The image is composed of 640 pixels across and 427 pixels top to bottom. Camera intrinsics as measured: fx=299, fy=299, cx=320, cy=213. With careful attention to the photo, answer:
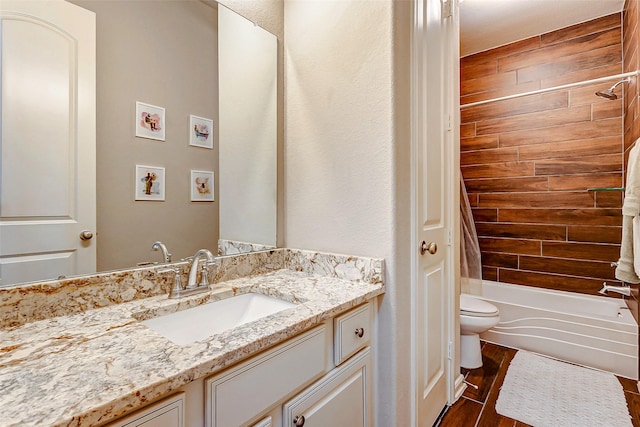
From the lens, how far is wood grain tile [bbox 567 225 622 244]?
7.48 ft

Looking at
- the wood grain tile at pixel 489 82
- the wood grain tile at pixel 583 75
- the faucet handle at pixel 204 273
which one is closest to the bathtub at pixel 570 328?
the wood grain tile at pixel 583 75

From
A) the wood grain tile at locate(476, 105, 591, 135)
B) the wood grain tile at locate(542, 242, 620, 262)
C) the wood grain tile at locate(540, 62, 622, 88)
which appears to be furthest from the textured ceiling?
the wood grain tile at locate(542, 242, 620, 262)

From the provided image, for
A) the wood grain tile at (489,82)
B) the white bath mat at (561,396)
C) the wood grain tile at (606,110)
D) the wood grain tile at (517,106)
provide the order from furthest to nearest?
the wood grain tile at (489,82) < the wood grain tile at (517,106) < the wood grain tile at (606,110) < the white bath mat at (561,396)

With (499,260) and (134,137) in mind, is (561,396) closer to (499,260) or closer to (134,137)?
(499,260)

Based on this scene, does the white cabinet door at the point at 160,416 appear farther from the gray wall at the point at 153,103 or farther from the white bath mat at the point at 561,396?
the white bath mat at the point at 561,396

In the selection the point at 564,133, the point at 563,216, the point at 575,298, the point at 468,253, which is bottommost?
the point at 575,298

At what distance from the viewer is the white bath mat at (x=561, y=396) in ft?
4.98

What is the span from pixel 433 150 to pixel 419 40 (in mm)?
483

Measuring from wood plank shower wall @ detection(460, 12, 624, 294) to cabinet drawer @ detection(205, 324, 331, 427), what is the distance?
99.7 inches

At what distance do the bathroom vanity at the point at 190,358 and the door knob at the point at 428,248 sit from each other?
11.0 inches

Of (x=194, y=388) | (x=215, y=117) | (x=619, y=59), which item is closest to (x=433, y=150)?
(x=215, y=117)

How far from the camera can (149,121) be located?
3.48 ft

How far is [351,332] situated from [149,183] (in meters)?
0.88

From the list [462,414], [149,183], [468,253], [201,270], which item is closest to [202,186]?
[149,183]
